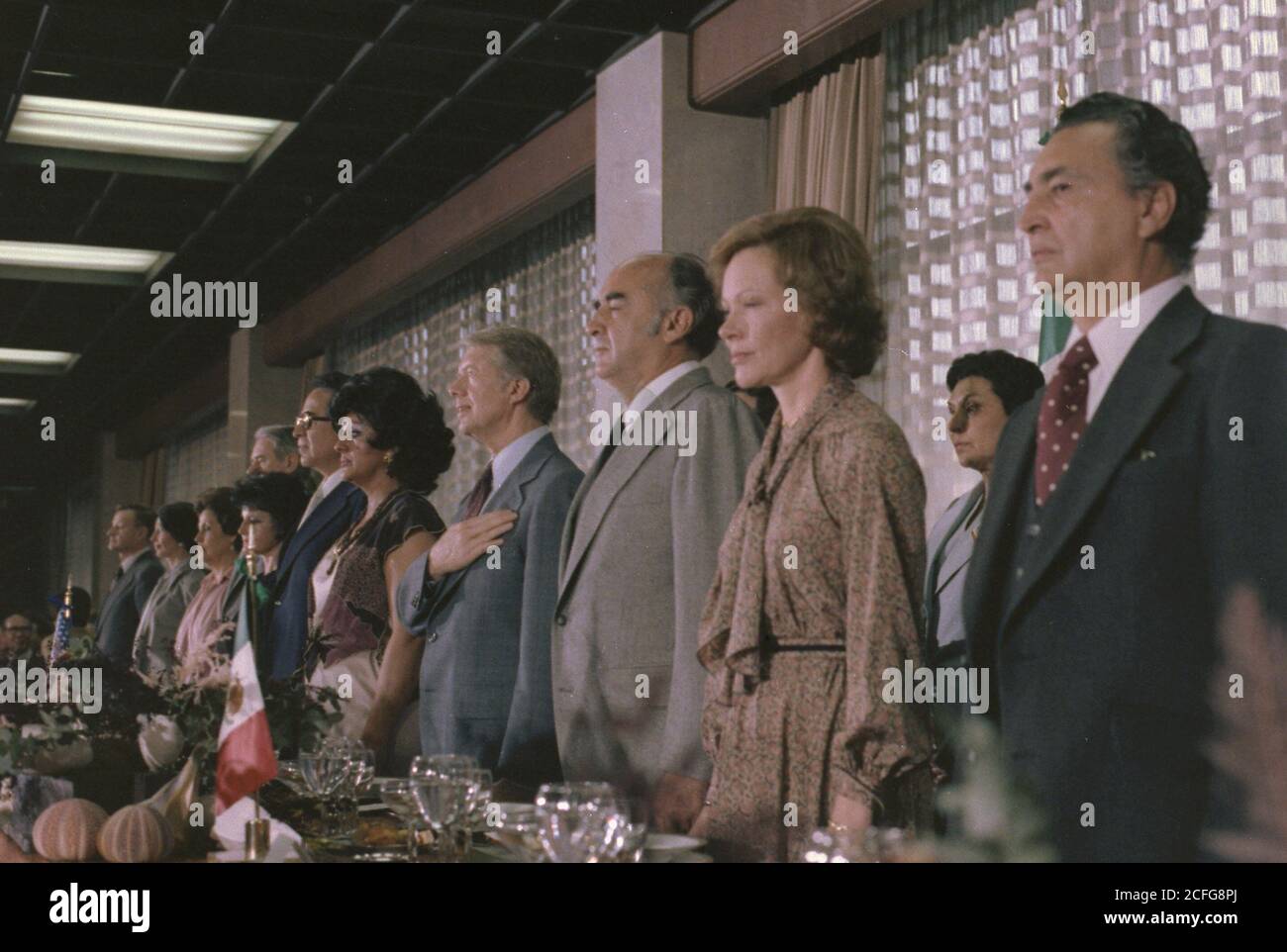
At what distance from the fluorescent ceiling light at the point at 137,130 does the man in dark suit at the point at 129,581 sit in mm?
1420

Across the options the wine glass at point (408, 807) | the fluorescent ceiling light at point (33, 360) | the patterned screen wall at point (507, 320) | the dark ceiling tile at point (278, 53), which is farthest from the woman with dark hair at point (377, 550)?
the fluorescent ceiling light at point (33, 360)

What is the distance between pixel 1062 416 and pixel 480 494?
1367 mm

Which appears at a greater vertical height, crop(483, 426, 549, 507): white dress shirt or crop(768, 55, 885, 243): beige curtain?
crop(768, 55, 885, 243): beige curtain

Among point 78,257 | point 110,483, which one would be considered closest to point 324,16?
point 78,257

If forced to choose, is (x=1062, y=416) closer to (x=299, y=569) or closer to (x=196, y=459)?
(x=299, y=569)

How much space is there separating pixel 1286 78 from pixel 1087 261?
1300mm

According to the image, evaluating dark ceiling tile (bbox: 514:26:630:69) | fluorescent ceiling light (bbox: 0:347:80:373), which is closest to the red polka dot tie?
dark ceiling tile (bbox: 514:26:630:69)

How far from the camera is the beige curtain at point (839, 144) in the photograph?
3918 mm

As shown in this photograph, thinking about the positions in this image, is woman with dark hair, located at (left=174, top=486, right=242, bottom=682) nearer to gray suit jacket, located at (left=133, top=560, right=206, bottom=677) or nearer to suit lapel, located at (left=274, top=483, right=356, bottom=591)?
gray suit jacket, located at (left=133, top=560, right=206, bottom=677)

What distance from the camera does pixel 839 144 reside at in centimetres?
402

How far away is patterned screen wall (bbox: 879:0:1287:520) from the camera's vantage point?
286 cm

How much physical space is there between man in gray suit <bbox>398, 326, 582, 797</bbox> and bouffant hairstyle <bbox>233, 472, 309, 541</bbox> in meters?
1.13
